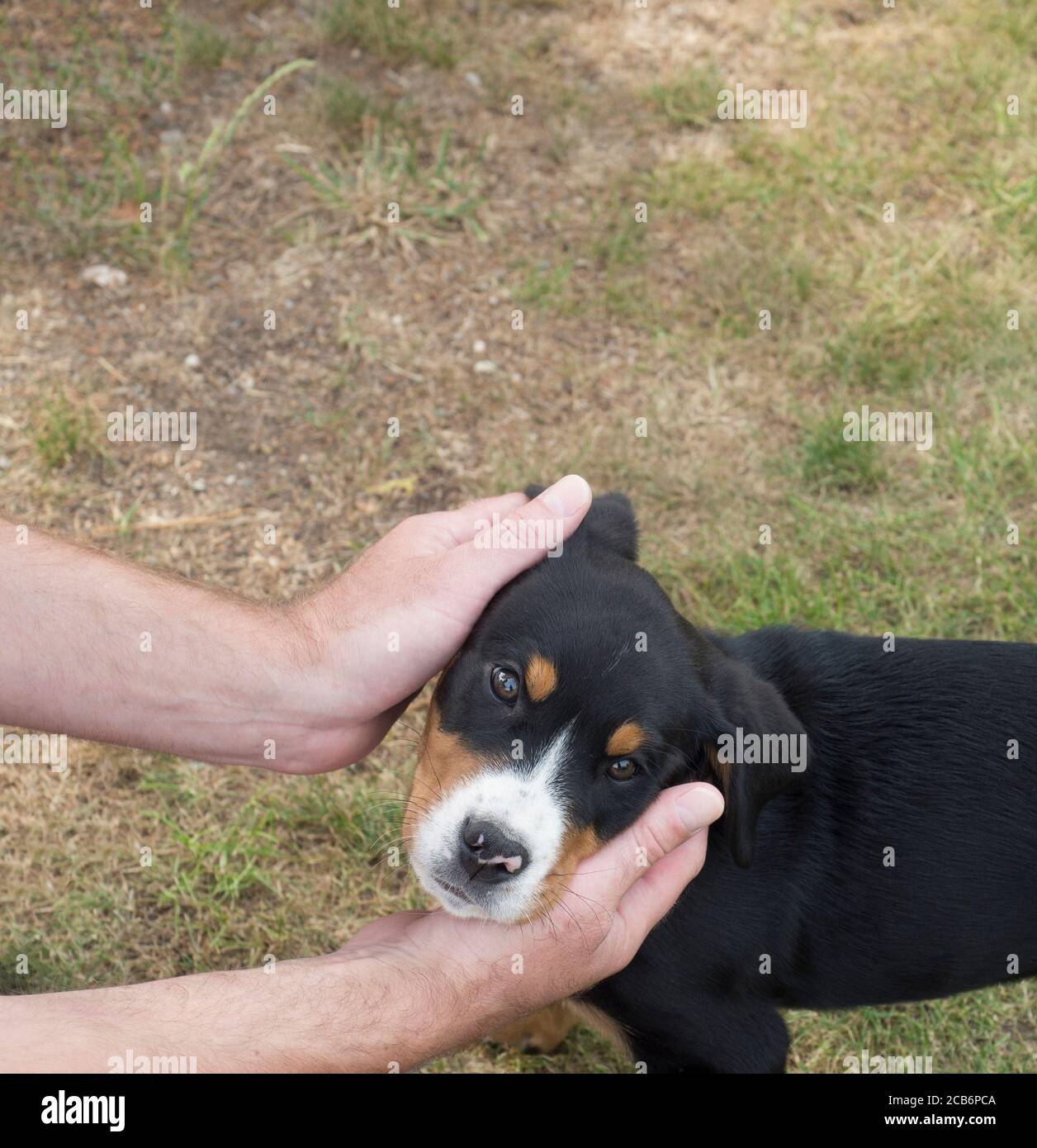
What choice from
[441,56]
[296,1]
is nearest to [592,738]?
[441,56]

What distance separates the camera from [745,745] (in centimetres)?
291

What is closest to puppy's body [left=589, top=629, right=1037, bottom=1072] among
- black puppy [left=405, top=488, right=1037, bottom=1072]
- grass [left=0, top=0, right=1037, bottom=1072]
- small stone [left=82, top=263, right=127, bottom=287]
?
black puppy [left=405, top=488, right=1037, bottom=1072]

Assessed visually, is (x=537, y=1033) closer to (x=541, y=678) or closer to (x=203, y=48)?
(x=541, y=678)

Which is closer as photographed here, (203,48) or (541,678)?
(541,678)

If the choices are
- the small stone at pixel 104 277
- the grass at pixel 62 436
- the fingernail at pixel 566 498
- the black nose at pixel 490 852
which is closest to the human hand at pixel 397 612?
the fingernail at pixel 566 498

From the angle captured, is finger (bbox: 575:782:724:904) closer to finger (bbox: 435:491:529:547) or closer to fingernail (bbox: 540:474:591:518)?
fingernail (bbox: 540:474:591:518)

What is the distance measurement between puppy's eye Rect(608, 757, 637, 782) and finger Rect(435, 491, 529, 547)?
2.63 ft

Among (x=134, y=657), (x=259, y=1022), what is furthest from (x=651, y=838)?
(x=134, y=657)

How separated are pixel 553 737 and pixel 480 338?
281cm

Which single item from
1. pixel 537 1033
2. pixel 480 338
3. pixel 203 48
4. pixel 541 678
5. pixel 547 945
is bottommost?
pixel 537 1033

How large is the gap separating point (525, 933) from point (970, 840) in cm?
114

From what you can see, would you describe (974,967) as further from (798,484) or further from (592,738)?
(798,484)

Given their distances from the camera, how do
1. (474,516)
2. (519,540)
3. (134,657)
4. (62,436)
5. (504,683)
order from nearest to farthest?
(504,683) < (519,540) < (134,657) < (474,516) < (62,436)

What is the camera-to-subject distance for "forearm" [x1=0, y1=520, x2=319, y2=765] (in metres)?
3.18
